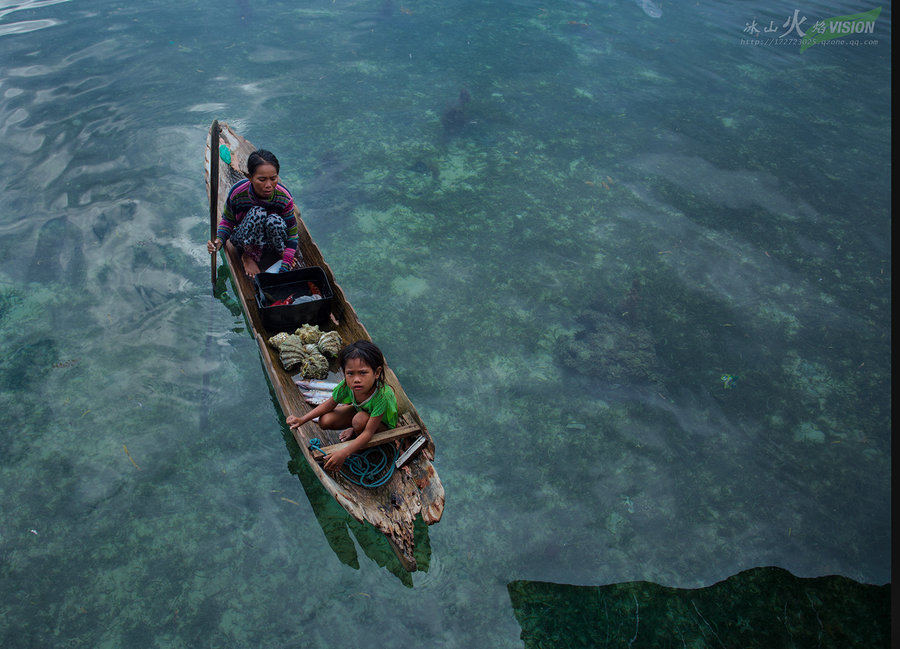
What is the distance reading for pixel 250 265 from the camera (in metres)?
5.51

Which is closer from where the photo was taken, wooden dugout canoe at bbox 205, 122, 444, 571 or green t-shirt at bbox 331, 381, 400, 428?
wooden dugout canoe at bbox 205, 122, 444, 571

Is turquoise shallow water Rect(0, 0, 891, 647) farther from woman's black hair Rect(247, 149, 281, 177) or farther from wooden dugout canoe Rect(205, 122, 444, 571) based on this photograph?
woman's black hair Rect(247, 149, 281, 177)

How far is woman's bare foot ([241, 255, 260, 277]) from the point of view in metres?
5.50

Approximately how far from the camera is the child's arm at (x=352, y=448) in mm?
3963

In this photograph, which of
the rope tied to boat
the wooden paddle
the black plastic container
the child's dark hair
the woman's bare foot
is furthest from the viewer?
the woman's bare foot

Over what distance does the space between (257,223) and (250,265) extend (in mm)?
412

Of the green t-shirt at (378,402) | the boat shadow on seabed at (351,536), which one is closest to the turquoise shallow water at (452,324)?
the boat shadow on seabed at (351,536)

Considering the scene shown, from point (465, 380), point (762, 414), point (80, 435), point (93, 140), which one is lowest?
point (762, 414)

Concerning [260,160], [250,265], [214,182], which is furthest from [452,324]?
[214,182]

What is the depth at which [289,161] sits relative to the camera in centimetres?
783

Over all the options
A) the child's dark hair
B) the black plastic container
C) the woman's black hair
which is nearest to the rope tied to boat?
the child's dark hair

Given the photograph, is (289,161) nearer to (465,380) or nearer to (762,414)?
(465,380)

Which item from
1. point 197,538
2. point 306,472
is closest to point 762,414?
point 306,472

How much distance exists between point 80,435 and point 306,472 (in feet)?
5.99
